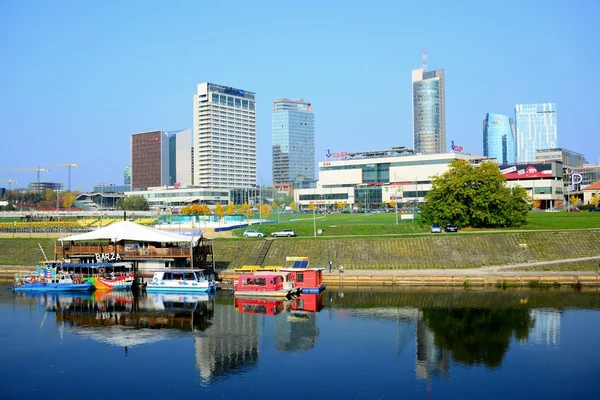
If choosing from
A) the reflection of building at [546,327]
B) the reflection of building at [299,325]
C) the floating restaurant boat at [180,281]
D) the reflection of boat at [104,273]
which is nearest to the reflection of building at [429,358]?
the reflection of building at [546,327]

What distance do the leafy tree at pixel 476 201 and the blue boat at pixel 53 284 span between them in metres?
40.8

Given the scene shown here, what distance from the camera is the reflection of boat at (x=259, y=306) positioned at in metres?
44.1

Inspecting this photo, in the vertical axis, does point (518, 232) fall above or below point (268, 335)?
above

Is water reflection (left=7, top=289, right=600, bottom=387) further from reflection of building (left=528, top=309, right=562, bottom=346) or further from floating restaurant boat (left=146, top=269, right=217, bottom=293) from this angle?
floating restaurant boat (left=146, top=269, right=217, bottom=293)

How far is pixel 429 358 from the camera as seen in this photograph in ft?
103

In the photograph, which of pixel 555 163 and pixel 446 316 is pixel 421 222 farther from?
pixel 555 163

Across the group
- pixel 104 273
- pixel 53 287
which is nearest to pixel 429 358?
pixel 104 273

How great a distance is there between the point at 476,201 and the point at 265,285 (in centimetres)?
3269

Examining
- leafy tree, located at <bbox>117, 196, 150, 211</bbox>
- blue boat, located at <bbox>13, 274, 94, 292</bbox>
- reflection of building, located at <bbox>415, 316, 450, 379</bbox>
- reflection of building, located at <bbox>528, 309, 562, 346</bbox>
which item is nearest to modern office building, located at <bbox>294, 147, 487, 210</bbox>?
leafy tree, located at <bbox>117, 196, 150, 211</bbox>

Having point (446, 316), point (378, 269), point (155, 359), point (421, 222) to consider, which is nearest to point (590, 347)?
point (446, 316)

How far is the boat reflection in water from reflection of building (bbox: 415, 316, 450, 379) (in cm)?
610

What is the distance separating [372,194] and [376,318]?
5304 inches

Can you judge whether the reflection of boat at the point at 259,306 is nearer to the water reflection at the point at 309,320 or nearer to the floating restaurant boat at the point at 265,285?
the water reflection at the point at 309,320

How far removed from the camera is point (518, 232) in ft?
209
